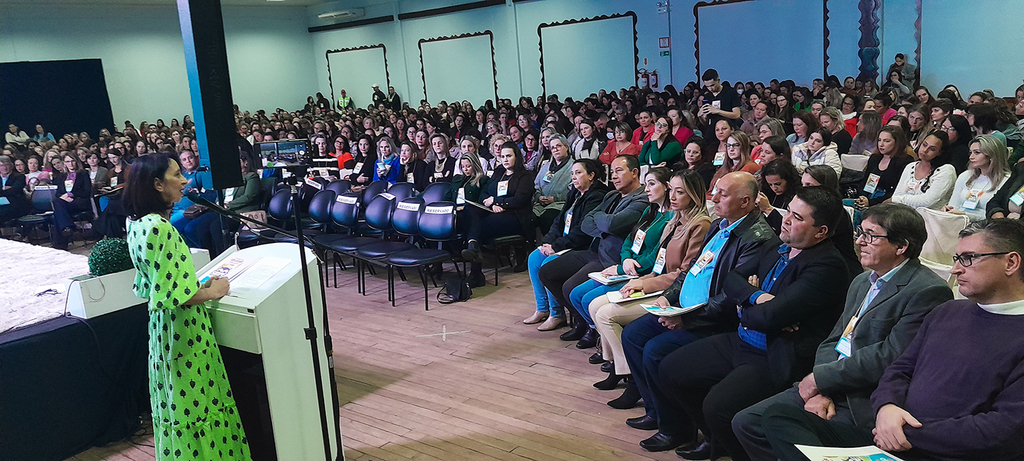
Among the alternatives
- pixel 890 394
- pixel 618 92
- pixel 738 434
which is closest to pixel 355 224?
pixel 738 434

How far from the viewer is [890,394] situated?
201cm

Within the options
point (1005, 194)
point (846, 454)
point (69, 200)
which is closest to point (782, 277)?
point (846, 454)

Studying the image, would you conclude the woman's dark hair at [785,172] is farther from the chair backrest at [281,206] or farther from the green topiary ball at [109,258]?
the chair backrest at [281,206]

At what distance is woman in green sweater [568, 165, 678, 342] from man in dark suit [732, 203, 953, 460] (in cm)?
144

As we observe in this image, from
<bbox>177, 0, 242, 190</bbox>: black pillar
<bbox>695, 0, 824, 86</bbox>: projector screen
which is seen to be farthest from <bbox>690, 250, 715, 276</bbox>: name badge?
<bbox>695, 0, 824, 86</bbox>: projector screen

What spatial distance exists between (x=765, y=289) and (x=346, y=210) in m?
4.44

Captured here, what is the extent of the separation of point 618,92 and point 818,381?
524 inches

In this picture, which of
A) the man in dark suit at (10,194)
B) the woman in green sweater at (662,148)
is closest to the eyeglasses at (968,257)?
the woman in green sweater at (662,148)

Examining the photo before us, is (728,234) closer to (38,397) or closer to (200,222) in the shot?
(38,397)

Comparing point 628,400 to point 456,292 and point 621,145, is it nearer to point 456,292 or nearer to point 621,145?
point 456,292

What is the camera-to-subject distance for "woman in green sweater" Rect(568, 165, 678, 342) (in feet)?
12.5

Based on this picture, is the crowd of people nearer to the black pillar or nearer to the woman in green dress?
the black pillar

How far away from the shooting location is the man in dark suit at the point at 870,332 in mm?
2111

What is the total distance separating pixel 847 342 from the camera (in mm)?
2281
